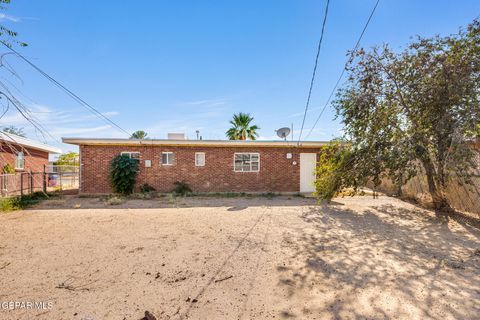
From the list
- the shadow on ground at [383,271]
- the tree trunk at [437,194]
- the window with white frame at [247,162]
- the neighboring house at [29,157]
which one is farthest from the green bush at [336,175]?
the neighboring house at [29,157]

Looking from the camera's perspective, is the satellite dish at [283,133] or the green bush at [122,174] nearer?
the green bush at [122,174]

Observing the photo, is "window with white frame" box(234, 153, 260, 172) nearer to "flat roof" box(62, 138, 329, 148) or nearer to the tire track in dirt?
"flat roof" box(62, 138, 329, 148)

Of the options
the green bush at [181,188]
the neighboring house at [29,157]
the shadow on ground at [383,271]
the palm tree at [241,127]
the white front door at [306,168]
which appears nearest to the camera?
the shadow on ground at [383,271]

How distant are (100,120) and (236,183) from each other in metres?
10.5

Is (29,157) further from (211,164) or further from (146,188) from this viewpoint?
(211,164)

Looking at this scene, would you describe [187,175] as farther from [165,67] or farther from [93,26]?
[93,26]

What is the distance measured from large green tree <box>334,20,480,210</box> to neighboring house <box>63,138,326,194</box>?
4.81 metres

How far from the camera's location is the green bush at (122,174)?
11656 mm

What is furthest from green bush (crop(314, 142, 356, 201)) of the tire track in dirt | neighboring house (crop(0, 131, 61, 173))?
neighboring house (crop(0, 131, 61, 173))

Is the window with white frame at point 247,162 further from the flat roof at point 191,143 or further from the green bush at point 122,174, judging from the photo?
the green bush at point 122,174

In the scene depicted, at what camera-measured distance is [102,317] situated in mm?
2650

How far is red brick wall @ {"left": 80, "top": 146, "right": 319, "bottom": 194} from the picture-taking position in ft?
40.4

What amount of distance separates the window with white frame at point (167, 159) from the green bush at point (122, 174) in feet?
4.74

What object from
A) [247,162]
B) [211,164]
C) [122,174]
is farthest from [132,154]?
[247,162]
